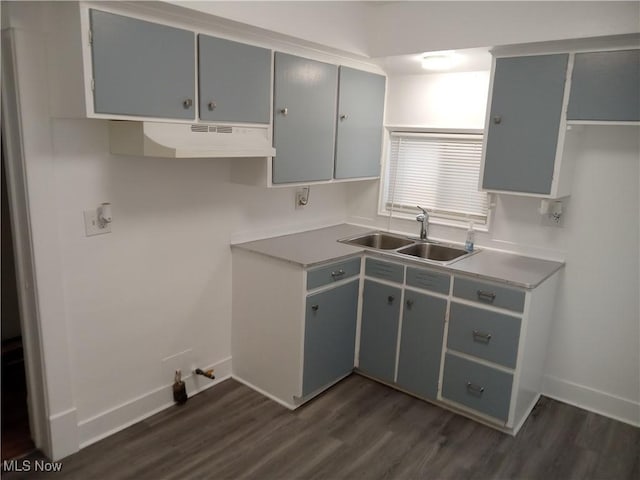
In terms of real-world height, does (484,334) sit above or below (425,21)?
below

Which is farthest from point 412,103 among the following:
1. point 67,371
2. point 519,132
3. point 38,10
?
point 67,371

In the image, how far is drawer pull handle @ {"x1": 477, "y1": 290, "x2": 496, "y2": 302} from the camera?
2.69 metres

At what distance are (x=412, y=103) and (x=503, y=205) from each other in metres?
1.02

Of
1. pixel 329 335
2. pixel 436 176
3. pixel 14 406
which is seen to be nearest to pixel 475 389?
pixel 329 335

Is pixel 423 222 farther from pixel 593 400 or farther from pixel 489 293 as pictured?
pixel 593 400

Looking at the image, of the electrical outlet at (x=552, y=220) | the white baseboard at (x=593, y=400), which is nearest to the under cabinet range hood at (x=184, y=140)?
the electrical outlet at (x=552, y=220)

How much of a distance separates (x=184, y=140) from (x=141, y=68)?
363mm

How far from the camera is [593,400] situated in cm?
304

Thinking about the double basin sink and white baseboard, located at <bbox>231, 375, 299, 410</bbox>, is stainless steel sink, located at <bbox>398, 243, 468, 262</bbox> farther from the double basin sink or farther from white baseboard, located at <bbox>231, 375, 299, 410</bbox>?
white baseboard, located at <bbox>231, 375, 299, 410</bbox>

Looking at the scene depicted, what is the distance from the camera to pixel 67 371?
7.84 ft

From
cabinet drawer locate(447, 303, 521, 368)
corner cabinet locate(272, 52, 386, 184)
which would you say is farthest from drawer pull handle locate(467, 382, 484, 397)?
corner cabinet locate(272, 52, 386, 184)

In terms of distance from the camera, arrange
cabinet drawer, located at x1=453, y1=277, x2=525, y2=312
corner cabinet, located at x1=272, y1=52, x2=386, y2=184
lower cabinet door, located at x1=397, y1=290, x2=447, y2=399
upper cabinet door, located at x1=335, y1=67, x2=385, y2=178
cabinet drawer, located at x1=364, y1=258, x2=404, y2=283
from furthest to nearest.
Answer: upper cabinet door, located at x1=335, y1=67, x2=385, y2=178, cabinet drawer, located at x1=364, y1=258, x2=404, y2=283, lower cabinet door, located at x1=397, y1=290, x2=447, y2=399, corner cabinet, located at x1=272, y1=52, x2=386, y2=184, cabinet drawer, located at x1=453, y1=277, x2=525, y2=312

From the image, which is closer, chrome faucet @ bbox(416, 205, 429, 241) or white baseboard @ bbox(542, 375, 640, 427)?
white baseboard @ bbox(542, 375, 640, 427)

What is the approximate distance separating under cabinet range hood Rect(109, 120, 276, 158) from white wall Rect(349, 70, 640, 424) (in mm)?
1626
